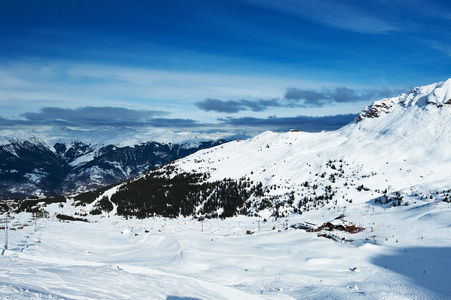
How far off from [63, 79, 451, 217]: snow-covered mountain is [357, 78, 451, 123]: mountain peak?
1.35ft

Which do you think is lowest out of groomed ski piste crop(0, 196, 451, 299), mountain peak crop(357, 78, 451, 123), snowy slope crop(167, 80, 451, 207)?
groomed ski piste crop(0, 196, 451, 299)

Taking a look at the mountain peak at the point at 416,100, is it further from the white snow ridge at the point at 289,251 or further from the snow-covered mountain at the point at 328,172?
the white snow ridge at the point at 289,251

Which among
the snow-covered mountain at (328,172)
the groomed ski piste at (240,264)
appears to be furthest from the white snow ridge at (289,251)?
the snow-covered mountain at (328,172)

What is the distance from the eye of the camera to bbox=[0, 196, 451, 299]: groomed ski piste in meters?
16.0

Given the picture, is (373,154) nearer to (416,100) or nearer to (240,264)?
(416,100)

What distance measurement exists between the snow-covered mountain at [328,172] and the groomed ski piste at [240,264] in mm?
38811

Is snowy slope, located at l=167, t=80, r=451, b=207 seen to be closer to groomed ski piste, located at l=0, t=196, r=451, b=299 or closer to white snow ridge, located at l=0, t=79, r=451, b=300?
white snow ridge, located at l=0, t=79, r=451, b=300

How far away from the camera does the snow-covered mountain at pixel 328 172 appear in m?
96.1

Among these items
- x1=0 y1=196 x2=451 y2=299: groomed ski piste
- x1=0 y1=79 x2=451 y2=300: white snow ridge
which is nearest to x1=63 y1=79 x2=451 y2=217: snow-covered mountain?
x1=0 y1=79 x2=451 y2=300: white snow ridge

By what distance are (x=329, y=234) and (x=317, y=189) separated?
61175 millimetres

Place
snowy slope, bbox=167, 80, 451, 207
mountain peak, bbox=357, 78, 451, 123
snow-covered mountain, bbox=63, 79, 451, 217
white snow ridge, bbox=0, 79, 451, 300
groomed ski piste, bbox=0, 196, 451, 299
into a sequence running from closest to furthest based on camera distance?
1. groomed ski piste, bbox=0, 196, 451, 299
2. white snow ridge, bbox=0, 79, 451, 300
3. snow-covered mountain, bbox=63, 79, 451, 217
4. snowy slope, bbox=167, 80, 451, 207
5. mountain peak, bbox=357, 78, 451, 123

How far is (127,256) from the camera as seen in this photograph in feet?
121

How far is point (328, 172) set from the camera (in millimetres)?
118812

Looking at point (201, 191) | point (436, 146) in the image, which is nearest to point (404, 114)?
point (436, 146)
